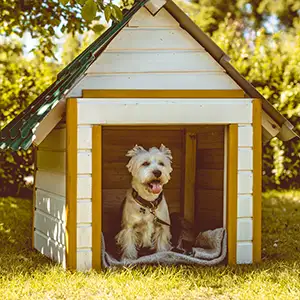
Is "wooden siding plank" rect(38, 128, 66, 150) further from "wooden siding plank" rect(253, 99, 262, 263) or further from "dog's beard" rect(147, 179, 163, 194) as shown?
"wooden siding plank" rect(253, 99, 262, 263)

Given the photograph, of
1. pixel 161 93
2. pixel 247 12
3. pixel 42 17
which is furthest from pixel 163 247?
pixel 247 12

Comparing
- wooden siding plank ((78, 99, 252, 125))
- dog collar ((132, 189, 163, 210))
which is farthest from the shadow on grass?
wooden siding plank ((78, 99, 252, 125))

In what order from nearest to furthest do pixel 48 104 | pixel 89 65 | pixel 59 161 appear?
pixel 89 65, pixel 48 104, pixel 59 161

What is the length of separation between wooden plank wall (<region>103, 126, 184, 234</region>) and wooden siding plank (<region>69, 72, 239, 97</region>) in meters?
2.24

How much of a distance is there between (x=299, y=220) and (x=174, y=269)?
373 cm

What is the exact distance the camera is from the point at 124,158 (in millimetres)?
8266

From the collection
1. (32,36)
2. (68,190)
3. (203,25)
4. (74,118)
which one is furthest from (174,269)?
(203,25)

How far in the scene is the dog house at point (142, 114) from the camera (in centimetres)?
567

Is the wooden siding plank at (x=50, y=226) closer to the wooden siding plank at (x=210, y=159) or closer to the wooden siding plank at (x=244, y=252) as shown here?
the wooden siding plank at (x=244, y=252)

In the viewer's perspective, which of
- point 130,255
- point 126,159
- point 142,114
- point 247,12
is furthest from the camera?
point 247,12

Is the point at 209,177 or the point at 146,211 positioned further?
the point at 209,177

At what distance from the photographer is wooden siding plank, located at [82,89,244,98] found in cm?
577

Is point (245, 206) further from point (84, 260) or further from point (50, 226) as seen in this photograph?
point (50, 226)

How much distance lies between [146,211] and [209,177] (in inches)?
48.3
